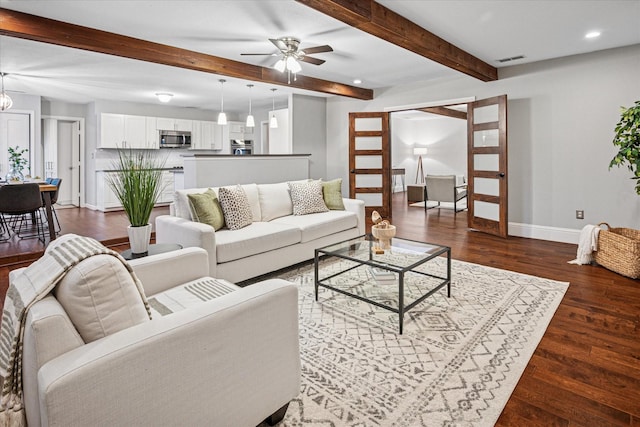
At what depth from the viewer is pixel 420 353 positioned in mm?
2184

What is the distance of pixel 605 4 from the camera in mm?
3215

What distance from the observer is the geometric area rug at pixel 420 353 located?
5.58ft

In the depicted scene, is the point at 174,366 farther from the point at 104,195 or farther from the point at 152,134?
the point at 152,134

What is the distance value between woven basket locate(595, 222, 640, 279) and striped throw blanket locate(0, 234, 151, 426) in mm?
4126

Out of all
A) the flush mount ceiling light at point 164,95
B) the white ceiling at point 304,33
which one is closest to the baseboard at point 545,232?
the white ceiling at point 304,33

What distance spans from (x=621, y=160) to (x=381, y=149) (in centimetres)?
370

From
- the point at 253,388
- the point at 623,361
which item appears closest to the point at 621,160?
the point at 623,361

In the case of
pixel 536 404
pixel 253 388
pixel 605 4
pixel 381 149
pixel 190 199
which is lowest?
pixel 536 404

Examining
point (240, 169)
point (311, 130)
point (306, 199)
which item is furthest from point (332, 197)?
point (311, 130)

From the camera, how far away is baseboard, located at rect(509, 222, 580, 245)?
4930 mm

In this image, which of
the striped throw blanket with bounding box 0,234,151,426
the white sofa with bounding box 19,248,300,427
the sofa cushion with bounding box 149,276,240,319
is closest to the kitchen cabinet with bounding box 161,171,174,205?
the sofa cushion with bounding box 149,276,240,319

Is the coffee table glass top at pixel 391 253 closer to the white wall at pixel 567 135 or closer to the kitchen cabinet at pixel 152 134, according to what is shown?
the white wall at pixel 567 135

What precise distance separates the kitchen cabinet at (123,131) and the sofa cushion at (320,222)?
17.8 ft

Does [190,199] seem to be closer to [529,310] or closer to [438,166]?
[529,310]
